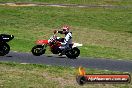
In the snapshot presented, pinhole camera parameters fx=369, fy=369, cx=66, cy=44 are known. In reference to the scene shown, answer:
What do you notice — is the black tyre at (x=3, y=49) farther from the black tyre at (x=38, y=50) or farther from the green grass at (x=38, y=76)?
the green grass at (x=38, y=76)

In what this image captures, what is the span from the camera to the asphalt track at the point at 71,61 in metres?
22.7

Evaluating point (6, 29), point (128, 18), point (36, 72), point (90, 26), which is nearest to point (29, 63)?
point (36, 72)

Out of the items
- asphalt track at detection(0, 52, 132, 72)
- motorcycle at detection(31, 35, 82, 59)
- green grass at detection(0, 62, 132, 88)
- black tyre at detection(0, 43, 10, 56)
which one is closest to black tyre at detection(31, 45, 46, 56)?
motorcycle at detection(31, 35, 82, 59)

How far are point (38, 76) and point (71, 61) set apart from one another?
→ 509 centimetres

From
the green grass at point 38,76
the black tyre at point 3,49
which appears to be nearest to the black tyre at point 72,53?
the green grass at point 38,76

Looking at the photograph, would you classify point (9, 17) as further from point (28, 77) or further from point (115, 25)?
point (28, 77)

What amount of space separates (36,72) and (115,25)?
108 ft

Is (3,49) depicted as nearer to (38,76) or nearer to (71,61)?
(71,61)

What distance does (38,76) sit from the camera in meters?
19.2

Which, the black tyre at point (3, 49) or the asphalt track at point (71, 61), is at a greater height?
the black tyre at point (3, 49)

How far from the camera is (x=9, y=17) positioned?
167 feet

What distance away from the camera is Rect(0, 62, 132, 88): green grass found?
1773cm

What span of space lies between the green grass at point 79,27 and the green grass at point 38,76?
6451 millimetres

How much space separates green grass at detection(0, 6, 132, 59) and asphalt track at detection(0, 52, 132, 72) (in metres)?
2.36
